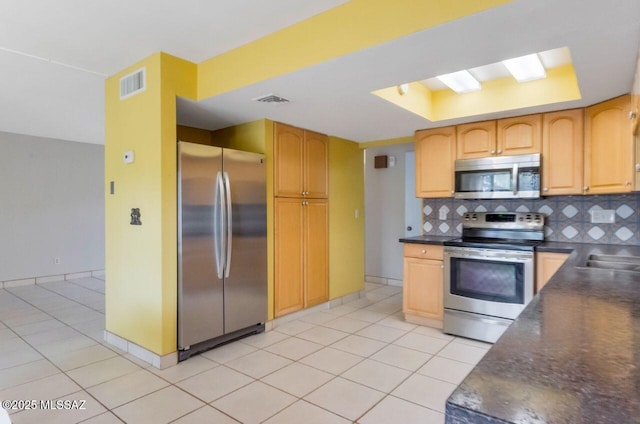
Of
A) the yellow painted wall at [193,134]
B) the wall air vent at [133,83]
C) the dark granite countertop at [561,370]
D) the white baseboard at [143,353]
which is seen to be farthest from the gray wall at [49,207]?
the dark granite countertop at [561,370]

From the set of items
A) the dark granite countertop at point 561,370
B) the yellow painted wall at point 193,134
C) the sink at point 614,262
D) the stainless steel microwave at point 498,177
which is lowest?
the sink at point 614,262

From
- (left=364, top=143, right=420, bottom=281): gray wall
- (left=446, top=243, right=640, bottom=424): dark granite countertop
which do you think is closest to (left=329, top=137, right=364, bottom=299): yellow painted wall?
(left=364, top=143, right=420, bottom=281): gray wall

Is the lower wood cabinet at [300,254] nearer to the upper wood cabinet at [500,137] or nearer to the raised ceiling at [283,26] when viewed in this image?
the raised ceiling at [283,26]

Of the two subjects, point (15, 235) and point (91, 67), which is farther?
point (15, 235)

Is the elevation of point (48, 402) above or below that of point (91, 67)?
below

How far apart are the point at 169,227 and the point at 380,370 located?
6.41 feet

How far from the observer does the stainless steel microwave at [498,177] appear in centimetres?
325

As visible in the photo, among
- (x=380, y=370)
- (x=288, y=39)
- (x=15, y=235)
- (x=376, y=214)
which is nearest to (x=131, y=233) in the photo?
(x=288, y=39)

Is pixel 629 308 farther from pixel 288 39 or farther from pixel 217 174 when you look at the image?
pixel 217 174

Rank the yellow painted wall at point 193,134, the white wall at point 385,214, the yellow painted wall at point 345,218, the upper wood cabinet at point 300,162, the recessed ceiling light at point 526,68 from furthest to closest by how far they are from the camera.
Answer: the white wall at point 385,214
the yellow painted wall at point 345,218
the yellow painted wall at point 193,134
the upper wood cabinet at point 300,162
the recessed ceiling light at point 526,68

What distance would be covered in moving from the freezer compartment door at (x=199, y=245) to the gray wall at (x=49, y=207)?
4.45m

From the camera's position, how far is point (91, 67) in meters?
2.96

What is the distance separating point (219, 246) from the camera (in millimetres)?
3043

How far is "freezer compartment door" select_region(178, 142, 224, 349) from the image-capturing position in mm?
2807
